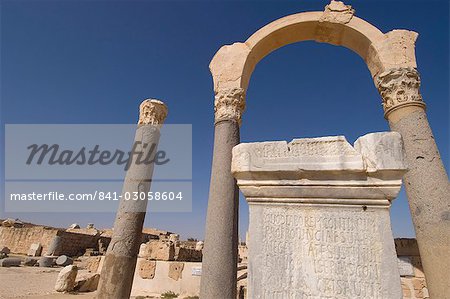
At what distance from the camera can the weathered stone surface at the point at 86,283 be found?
28.9 ft

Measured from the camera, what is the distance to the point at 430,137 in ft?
13.3

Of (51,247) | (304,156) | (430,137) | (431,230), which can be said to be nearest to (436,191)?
(431,230)

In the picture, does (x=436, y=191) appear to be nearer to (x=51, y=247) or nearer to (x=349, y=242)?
(x=349, y=242)

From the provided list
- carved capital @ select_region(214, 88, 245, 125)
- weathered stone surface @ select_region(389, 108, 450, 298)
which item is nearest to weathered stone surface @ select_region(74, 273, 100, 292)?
carved capital @ select_region(214, 88, 245, 125)

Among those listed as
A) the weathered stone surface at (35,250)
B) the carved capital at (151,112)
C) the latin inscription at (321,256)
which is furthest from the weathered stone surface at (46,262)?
the latin inscription at (321,256)

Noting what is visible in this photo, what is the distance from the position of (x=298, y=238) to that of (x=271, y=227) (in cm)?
20

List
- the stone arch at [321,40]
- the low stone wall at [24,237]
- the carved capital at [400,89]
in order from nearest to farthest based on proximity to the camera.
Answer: the carved capital at [400,89] < the stone arch at [321,40] < the low stone wall at [24,237]

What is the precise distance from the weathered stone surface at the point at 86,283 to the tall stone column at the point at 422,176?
9.60m


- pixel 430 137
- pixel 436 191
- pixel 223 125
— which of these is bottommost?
pixel 436 191

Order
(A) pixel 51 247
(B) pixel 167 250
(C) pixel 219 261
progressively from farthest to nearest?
1. (A) pixel 51 247
2. (B) pixel 167 250
3. (C) pixel 219 261

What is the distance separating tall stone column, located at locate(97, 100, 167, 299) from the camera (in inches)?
177

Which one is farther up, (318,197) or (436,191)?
(436,191)

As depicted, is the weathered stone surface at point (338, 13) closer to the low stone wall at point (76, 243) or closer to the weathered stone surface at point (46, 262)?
the weathered stone surface at point (46, 262)

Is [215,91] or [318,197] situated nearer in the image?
[318,197]
